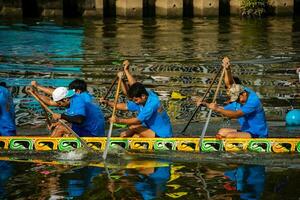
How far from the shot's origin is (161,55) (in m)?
29.9

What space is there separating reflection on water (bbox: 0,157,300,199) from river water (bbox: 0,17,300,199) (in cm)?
2

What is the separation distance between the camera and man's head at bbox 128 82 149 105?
14539 millimetres

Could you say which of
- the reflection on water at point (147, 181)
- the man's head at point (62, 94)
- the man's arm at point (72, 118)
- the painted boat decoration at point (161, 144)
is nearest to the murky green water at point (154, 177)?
the reflection on water at point (147, 181)

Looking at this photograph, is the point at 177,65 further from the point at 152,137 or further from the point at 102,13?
the point at 102,13

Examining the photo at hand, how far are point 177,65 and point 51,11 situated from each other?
54.8 feet

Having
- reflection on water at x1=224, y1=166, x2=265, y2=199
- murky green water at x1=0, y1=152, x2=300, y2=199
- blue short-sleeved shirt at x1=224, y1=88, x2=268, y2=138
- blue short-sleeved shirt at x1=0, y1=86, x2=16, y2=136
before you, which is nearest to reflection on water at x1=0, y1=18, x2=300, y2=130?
blue short-sleeved shirt at x1=0, y1=86, x2=16, y2=136

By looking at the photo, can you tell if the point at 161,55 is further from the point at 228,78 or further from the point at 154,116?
the point at 154,116

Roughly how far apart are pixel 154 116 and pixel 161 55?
15.1m

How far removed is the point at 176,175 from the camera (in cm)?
1387

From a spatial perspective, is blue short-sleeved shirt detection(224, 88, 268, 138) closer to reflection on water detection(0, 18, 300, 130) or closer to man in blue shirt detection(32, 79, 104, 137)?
man in blue shirt detection(32, 79, 104, 137)

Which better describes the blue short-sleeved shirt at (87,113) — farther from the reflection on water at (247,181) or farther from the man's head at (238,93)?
the reflection on water at (247,181)

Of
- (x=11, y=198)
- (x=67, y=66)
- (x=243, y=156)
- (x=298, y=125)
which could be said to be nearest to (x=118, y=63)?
(x=67, y=66)

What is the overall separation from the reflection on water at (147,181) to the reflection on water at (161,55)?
4.41 m

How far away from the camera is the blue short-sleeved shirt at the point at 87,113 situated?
14.5m
